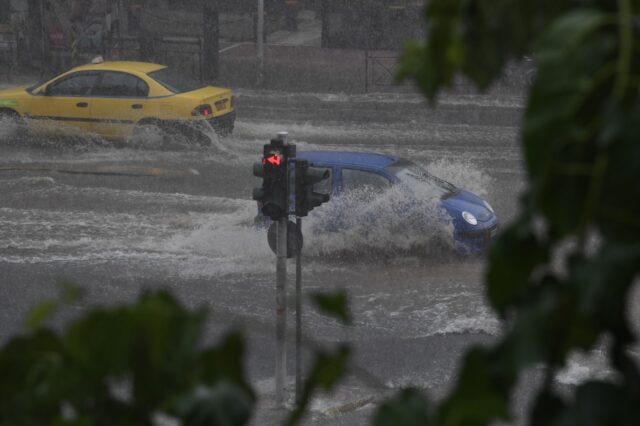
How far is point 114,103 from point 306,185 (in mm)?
10873

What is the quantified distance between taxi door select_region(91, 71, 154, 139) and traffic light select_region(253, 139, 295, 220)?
34.3ft

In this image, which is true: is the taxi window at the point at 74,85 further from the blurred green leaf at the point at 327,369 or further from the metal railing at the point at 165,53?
the blurred green leaf at the point at 327,369

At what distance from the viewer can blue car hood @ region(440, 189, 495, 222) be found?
13000 mm

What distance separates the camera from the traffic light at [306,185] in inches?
368

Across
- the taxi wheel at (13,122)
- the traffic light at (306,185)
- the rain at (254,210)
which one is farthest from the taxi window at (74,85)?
the traffic light at (306,185)

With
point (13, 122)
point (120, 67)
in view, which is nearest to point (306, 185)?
point (120, 67)

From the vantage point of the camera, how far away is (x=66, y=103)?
64.2ft

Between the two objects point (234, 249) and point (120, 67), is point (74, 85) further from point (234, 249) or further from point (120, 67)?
point (234, 249)

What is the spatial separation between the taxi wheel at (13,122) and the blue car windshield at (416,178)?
9105 millimetres

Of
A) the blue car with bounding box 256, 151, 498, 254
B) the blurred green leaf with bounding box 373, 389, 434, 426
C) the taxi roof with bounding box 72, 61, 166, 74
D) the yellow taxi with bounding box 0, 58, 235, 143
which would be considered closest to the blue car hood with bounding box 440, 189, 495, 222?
the blue car with bounding box 256, 151, 498, 254

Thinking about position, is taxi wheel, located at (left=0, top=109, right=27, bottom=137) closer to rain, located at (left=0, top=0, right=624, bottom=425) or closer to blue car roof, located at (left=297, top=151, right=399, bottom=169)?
rain, located at (left=0, top=0, right=624, bottom=425)

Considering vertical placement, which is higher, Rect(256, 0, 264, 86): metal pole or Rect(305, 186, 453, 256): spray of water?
Rect(256, 0, 264, 86): metal pole

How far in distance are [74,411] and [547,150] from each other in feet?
1.94

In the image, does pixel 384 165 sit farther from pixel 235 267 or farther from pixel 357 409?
pixel 357 409
